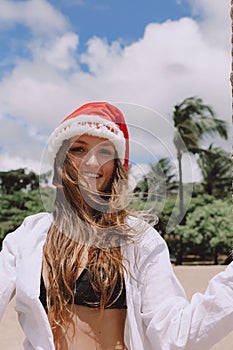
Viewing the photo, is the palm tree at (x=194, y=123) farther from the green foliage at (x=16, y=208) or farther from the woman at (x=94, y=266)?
the woman at (x=94, y=266)

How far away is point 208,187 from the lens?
18734mm

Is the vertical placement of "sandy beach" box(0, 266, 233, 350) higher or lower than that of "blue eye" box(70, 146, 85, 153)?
lower

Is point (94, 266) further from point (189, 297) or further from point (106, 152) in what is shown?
point (189, 297)

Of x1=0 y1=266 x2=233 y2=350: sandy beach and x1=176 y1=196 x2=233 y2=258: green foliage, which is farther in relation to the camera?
x1=176 y1=196 x2=233 y2=258: green foliage

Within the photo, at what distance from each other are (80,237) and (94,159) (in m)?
0.20

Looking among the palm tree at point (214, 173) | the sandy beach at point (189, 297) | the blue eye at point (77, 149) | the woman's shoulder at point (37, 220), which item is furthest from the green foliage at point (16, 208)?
the blue eye at point (77, 149)

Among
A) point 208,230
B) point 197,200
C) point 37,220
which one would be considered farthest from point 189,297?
point 197,200

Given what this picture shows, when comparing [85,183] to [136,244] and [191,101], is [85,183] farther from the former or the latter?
[191,101]

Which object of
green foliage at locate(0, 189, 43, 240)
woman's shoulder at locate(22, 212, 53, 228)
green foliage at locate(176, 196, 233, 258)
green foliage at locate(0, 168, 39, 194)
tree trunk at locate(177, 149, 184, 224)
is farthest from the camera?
green foliage at locate(0, 168, 39, 194)

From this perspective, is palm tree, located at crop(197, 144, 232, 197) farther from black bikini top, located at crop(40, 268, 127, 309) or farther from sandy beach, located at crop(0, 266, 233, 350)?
black bikini top, located at crop(40, 268, 127, 309)

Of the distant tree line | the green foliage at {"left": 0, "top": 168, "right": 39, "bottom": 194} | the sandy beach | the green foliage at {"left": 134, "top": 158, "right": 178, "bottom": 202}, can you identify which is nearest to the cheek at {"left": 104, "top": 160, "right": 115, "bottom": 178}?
the green foliage at {"left": 134, "top": 158, "right": 178, "bottom": 202}

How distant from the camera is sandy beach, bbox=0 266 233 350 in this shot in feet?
16.9

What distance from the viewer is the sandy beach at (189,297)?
16.9ft

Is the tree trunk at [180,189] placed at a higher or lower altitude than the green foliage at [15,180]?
lower
